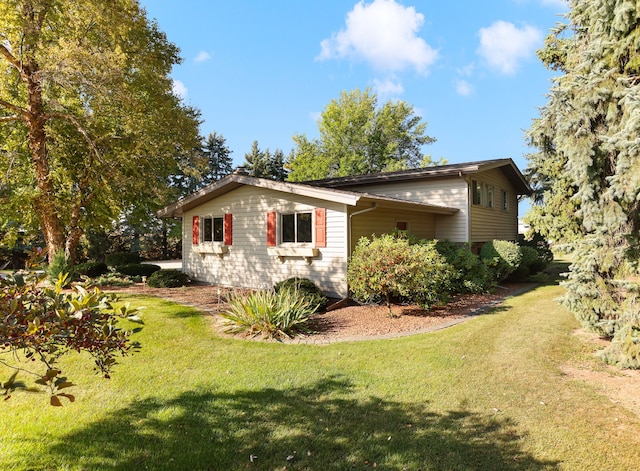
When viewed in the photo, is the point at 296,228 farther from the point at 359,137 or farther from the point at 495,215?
the point at 359,137

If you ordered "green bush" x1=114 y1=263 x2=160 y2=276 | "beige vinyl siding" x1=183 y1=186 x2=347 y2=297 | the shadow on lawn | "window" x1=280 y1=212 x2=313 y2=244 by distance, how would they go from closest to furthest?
the shadow on lawn, "beige vinyl siding" x1=183 y1=186 x2=347 y2=297, "window" x1=280 y1=212 x2=313 y2=244, "green bush" x1=114 y1=263 x2=160 y2=276

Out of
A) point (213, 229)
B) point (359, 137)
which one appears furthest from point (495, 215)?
point (359, 137)

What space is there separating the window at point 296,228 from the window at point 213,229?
342 centimetres

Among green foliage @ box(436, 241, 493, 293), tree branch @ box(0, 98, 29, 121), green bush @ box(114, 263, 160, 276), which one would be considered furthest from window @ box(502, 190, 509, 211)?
tree branch @ box(0, 98, 29, 121)

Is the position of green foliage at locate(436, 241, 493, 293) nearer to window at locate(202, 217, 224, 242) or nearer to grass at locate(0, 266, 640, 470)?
grass at locate(0, 266, 640, 470)

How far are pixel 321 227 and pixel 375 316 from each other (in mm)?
3298

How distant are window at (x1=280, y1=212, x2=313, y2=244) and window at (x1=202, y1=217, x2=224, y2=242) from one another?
11.2ft

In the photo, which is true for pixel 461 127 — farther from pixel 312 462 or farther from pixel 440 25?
pixel 312 462

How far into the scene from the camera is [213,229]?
559 inches

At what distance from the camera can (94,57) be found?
36.5ft

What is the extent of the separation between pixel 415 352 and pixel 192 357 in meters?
3.76

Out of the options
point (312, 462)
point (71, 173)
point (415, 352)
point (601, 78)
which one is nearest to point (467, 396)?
point (415, 352)

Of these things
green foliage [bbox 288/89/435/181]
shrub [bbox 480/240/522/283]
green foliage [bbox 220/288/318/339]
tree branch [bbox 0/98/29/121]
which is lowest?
green foliage [bbox 220/288/318/339]

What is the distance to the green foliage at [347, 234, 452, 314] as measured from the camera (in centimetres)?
821
